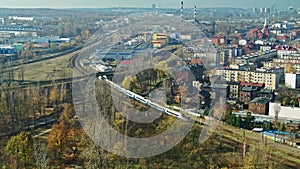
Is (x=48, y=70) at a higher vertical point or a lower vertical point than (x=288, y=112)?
higher

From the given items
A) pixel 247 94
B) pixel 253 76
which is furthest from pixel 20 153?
pixel 253 76

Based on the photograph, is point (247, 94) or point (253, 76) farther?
point (253, 76)

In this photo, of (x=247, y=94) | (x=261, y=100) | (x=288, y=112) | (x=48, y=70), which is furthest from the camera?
(x=48, y=70)

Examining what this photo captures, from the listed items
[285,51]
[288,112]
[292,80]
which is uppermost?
[285,51]

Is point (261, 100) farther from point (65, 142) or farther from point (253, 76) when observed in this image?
point (65, 142)

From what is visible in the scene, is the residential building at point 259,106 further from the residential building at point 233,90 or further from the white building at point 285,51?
the white building at point 285,51

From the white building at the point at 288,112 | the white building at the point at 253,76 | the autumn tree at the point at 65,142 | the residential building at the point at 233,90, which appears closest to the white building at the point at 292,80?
the white building at the point at 253,76

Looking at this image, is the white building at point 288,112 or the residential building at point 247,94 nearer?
the white building at point 288,112

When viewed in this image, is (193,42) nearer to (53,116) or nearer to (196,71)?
(196,71)
